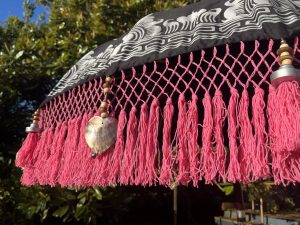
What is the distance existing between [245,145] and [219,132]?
0.35 ft

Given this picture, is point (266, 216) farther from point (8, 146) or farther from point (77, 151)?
point (77, 151)

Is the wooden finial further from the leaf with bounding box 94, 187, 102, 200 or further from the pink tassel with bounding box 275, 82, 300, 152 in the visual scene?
the leaf with bounding box 94, 187, 102, 200

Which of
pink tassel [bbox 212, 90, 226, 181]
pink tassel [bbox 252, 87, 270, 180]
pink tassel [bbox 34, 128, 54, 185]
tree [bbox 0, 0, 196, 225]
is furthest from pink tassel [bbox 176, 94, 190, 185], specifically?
tree [bbox 0, 0, 196, 225]

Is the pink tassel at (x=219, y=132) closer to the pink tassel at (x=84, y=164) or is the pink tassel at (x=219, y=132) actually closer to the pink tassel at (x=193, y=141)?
the pink tassel at (x=193, y=141)

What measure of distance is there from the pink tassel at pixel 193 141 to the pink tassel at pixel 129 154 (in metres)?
0.23

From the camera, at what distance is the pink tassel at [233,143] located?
1.12m

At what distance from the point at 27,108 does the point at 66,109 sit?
3820mm

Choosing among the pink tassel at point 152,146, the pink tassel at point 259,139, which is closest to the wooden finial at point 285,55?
the pink tassel at point 259,139

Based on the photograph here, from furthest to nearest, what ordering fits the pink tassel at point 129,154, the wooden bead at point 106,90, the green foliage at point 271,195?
the green foliage at point 271,195 < the wooden bead at point 106,90 < the pink tassel at point 129,154

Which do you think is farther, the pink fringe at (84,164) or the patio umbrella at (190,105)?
the pink fringe at (84,164)

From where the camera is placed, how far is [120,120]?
1.47m

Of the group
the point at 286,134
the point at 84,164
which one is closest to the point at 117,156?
the point at 84,164

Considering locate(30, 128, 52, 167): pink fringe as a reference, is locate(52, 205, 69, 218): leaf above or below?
below

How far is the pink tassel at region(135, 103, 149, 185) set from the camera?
130 centimetres
